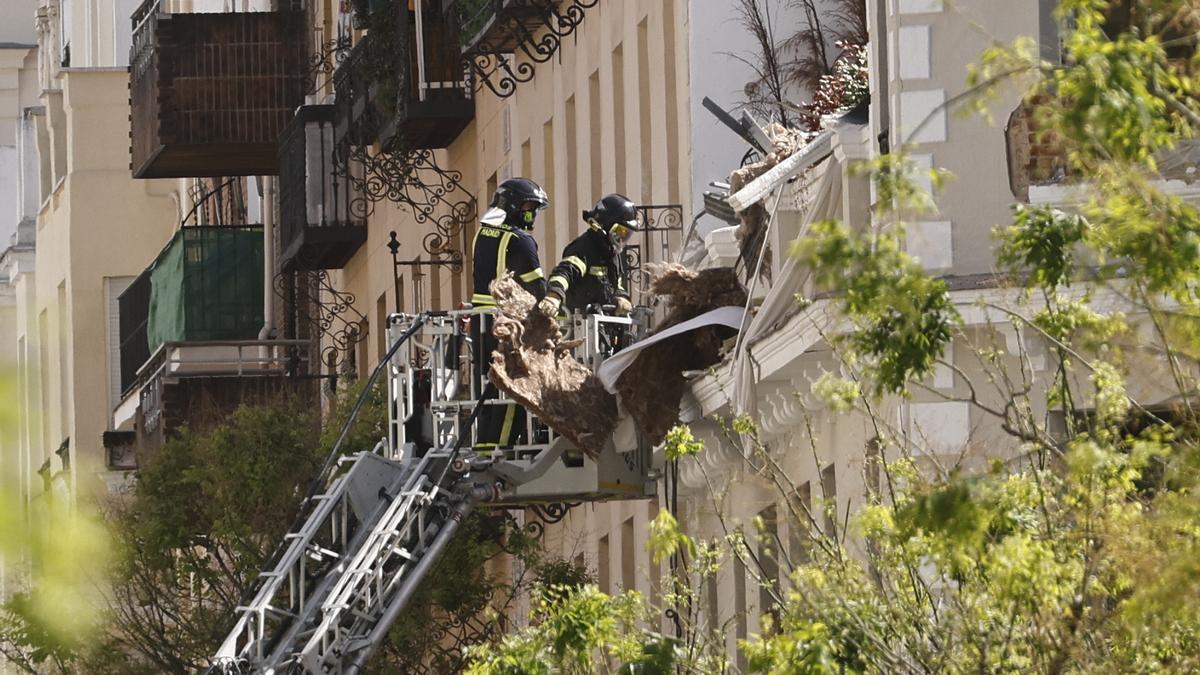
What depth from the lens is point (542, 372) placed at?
21.0 m

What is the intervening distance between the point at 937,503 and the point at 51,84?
59681 mm

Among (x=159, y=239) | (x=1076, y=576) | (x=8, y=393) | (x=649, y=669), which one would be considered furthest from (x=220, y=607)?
(x=159, y=239)

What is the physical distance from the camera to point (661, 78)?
26359 millimetres

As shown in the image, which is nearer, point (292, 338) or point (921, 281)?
point (921, 281)

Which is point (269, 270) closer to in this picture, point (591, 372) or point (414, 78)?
point (414, 78)

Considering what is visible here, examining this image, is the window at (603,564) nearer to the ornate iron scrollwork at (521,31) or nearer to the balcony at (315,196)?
the ornate iron scrollwork at (521,31)

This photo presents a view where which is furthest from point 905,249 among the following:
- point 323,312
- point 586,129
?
point 323,312

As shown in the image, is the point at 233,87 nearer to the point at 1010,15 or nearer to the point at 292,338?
the point at 292,338

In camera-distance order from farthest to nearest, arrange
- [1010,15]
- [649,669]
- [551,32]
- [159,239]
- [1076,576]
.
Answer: [159,239]
[551,32]
[1010,15]
[649,669]
[1076,576]

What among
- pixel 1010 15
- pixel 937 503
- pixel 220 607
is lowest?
pixel 220 607

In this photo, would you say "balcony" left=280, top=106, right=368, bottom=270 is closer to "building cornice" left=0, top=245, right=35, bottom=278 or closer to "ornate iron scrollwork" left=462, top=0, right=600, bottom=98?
"ornate iron scrollwork" left=462, top=0, right=600, bottom=98

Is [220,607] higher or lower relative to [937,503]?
lower

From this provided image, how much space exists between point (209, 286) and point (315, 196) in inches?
259

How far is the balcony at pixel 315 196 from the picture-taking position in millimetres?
40469
